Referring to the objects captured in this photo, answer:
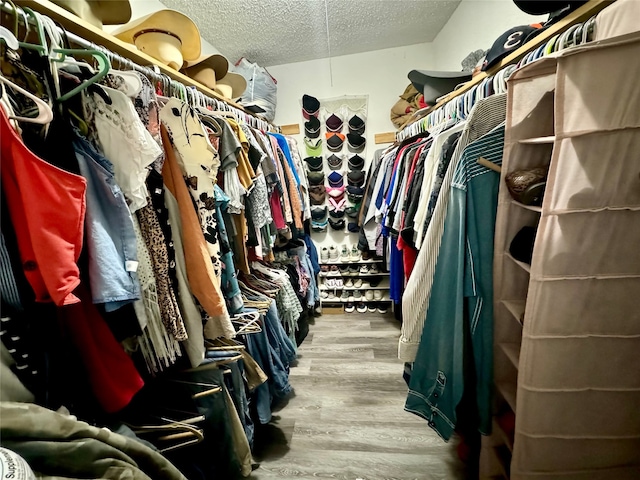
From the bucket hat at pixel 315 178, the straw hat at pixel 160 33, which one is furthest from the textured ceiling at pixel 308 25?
the bucket hat at pixel 315 178

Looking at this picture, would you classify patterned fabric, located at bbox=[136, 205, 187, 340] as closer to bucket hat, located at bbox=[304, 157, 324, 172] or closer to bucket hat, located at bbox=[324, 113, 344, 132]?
bucket hat, located at bbox=[304, 157, 324, 172]

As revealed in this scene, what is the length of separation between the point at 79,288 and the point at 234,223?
634 mm

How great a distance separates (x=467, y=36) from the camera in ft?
6.13

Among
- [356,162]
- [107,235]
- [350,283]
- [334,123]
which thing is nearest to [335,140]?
[334,123]

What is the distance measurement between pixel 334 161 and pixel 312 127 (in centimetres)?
39

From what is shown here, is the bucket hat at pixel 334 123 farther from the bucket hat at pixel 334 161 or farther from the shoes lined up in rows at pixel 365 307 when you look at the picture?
the shoes lined up in rows at pixel 365 307

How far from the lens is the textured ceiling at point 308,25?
182cm

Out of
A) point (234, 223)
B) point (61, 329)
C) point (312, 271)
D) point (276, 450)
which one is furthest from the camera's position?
point (312, 271)

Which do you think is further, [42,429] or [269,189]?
[269,189]

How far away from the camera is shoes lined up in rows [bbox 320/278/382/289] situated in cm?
267

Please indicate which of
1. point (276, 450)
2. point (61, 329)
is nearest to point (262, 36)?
point (61, 329)

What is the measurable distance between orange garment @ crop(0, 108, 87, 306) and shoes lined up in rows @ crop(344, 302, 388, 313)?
246 cm

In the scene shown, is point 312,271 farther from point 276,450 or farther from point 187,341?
point 187,341

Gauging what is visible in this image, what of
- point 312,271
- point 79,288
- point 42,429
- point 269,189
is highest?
point 269,189
